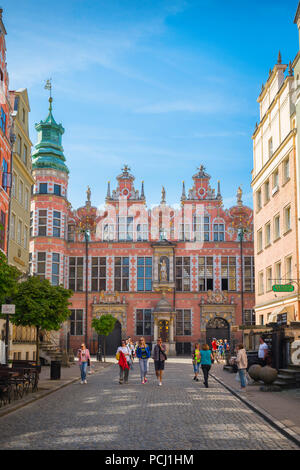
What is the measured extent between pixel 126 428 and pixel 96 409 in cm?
360

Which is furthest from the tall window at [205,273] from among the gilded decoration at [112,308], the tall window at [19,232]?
the tall window at [19,232]

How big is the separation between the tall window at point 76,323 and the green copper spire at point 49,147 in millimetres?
13976

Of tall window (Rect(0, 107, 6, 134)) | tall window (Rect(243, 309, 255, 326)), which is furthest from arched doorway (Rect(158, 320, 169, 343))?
tall window (Rect(0, 107, 6, 134))

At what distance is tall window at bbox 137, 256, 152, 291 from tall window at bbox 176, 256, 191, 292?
273 centimetres

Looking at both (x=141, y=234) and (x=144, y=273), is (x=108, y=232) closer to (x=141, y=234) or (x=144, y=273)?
(x=141, y=234)

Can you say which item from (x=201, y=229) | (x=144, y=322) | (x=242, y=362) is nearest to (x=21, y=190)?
(x=242, y=362)

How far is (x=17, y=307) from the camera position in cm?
2177

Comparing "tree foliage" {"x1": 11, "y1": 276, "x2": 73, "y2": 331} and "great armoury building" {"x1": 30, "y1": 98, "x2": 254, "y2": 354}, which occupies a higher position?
"great armoury building" {"x1": 30, "y1": 98, "x2": 254, "y2": 354}

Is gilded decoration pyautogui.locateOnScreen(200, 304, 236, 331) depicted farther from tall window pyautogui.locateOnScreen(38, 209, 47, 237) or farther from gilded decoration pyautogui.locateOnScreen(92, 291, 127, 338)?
tall window pyautogui.locateOnScreen(38, 209, 47, 237)

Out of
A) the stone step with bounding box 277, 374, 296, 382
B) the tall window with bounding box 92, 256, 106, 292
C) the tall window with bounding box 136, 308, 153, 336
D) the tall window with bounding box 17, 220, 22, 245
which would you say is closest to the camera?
the stone step with bounding box 277, 374, 296, 382

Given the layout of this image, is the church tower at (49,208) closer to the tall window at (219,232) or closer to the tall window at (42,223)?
the tall window at (42,223)

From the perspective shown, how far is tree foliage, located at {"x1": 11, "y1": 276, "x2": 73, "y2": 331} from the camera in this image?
21547 millimetres
